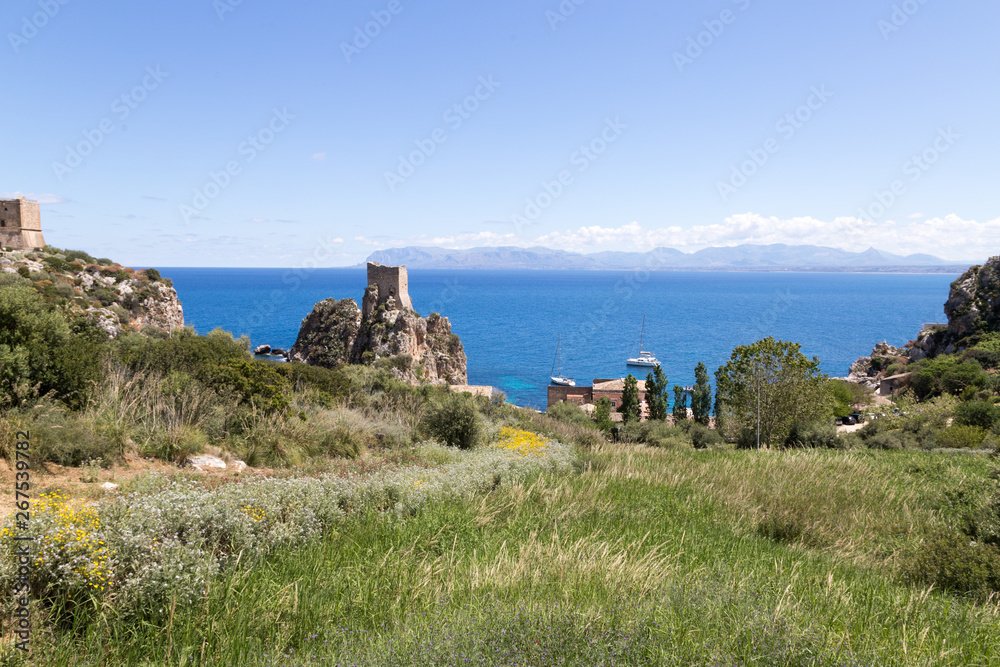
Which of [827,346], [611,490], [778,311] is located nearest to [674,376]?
[827,346]

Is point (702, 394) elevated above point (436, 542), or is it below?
below

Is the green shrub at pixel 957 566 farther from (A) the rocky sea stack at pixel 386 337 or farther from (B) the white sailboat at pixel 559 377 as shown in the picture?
(B) the white sailboat at pixel 559 377

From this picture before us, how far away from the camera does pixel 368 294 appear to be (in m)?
60.4

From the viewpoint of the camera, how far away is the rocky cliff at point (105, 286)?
Result: 29.6 meters

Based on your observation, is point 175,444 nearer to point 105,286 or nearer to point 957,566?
point 957,566

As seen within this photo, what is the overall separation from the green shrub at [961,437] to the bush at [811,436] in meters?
4.10

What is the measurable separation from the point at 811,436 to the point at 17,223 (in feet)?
→ 181

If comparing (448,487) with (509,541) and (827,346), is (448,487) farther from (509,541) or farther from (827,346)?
(827,346)

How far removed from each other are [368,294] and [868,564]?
5875cm

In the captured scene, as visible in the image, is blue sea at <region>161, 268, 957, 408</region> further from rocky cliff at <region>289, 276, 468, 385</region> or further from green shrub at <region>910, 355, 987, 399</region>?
green shrub at <region>910, 355, 987, 399</region>

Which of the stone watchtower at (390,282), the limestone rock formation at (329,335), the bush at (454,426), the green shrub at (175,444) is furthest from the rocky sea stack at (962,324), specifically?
the green shrub at (175,444)

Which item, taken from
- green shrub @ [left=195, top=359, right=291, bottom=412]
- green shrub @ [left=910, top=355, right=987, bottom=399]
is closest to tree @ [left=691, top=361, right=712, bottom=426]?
green shrub @ [left=910, top=355, right=987, bottom=399]

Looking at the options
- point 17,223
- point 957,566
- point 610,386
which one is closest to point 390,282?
point 610,386

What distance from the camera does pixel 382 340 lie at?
55.4 m
